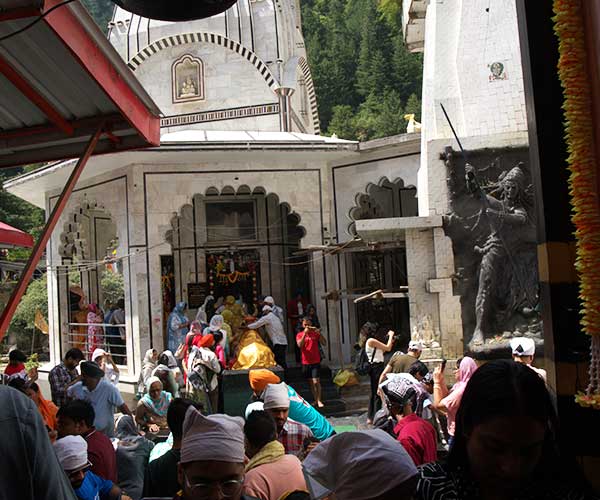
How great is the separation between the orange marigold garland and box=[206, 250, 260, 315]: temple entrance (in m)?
15.4

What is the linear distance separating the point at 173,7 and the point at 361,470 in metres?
2.14

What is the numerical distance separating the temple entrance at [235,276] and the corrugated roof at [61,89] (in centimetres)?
1325

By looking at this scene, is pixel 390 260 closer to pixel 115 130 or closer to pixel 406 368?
pixel 406 368

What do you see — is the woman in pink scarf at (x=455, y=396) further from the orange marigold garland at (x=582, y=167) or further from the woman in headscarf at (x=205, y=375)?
the woman in headscarf at (x=205, y=375)

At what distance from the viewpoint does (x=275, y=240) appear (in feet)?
61.2

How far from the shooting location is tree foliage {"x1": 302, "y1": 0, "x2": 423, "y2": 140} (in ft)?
134

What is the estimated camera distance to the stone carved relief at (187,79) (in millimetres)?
17391

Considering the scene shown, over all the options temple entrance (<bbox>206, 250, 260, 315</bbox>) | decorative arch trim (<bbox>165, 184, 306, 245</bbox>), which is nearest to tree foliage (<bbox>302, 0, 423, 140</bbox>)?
decorative arch trim (<bbox>165, 184, 306, 245</bbox>)

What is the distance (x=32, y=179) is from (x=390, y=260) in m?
9.66

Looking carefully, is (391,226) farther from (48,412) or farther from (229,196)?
(229,196)

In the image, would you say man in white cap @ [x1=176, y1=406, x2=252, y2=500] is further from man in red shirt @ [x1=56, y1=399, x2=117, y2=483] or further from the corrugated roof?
the corrugated roof

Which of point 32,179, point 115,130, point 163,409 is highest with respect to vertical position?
point 32,179

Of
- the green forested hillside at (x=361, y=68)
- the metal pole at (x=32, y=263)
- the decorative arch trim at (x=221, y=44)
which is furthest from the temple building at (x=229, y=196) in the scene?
the green forested hillside at (x=361, y=68)

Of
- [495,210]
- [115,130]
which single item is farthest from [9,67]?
[495,210]
